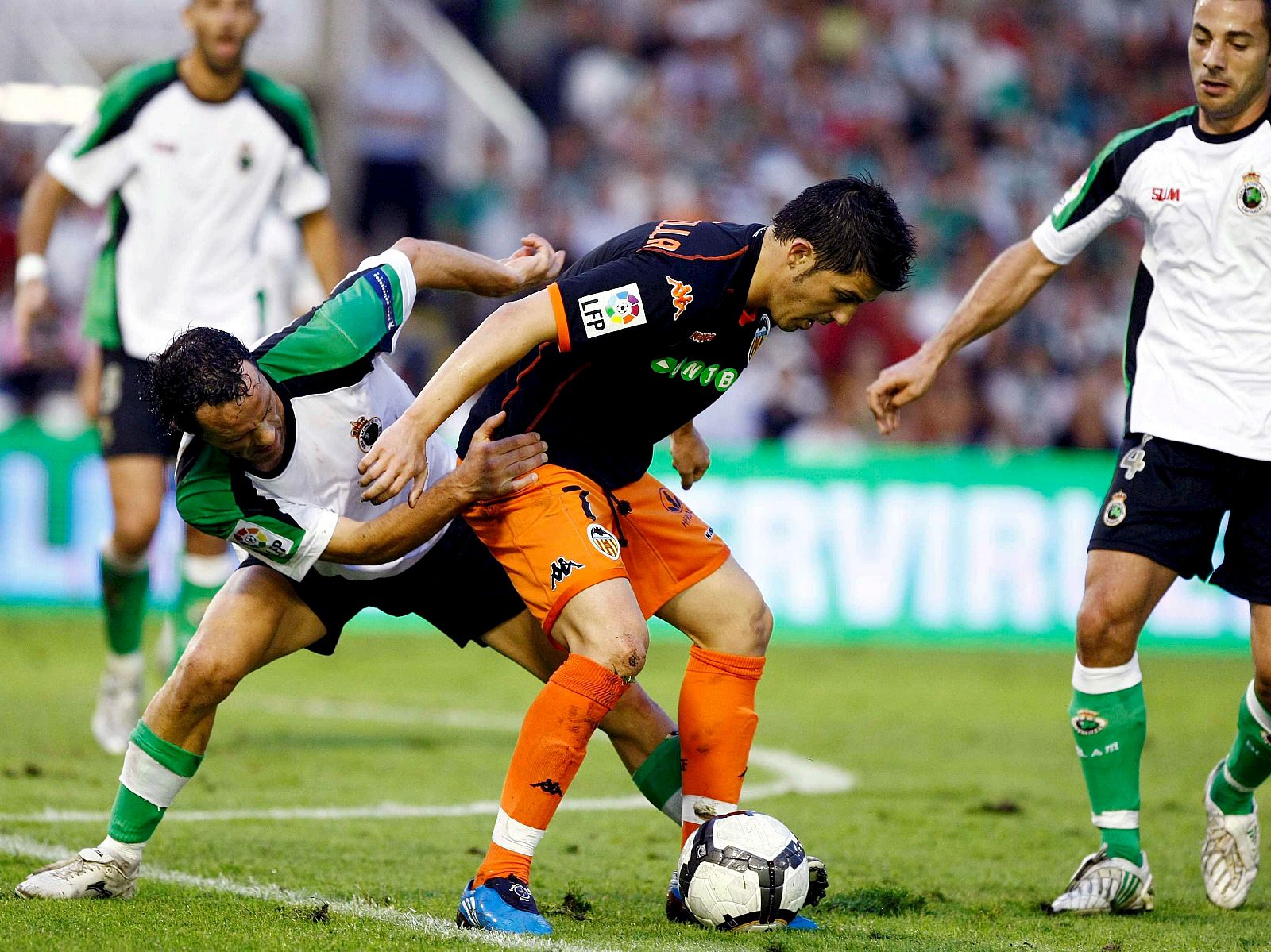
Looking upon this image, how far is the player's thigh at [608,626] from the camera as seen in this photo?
14.1 feet

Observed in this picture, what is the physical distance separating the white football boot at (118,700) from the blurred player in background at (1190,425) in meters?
3.87

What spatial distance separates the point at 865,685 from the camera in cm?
1108

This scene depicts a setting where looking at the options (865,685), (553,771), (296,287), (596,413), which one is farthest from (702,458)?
(865,685)

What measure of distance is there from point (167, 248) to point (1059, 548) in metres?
7.88

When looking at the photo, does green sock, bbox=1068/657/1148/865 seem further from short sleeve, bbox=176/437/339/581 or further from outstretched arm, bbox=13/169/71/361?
outstretched arm, bbox=13/169/71/361

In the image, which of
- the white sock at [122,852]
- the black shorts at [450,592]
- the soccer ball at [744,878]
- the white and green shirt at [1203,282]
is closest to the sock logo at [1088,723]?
the white and green shirt at [1203,282]

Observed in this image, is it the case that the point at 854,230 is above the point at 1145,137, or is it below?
below

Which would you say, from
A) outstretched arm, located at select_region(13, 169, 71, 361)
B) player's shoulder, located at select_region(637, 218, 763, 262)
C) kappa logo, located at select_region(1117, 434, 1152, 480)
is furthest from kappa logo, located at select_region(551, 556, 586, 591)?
outstretched arm, located at select_region(13, 169, 71, 361)

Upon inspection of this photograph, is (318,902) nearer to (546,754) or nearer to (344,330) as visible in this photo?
(546,754)

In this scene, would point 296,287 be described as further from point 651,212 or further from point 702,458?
point 651,212

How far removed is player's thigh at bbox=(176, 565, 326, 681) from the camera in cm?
453

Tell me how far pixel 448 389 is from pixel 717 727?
4.14 ft

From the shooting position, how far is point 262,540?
447cm

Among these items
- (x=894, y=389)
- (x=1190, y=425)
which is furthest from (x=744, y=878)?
(x=1190, y=425)
